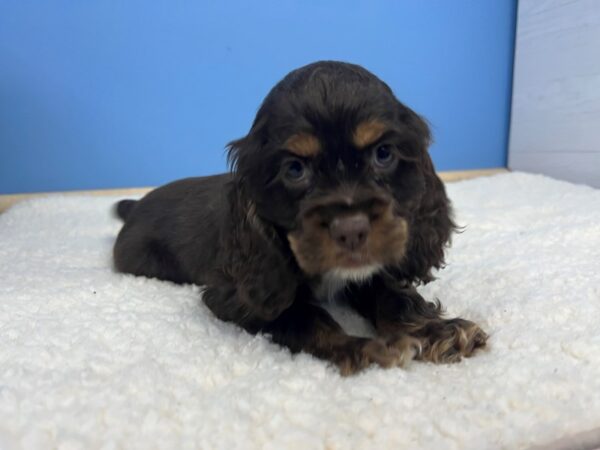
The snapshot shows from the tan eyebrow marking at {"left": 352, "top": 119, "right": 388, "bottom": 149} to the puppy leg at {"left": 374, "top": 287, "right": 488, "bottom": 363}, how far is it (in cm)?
50

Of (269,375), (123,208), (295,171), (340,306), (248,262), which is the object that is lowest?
(123,208)

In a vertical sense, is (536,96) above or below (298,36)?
below

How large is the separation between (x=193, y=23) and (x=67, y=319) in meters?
2.75

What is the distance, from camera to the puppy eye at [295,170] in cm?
141

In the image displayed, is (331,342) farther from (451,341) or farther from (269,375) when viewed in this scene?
(451,341)

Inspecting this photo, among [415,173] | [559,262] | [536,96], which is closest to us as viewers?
[415,173]

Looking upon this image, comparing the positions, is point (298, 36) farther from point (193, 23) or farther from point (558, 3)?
point (558, 3)

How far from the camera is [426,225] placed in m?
1.64

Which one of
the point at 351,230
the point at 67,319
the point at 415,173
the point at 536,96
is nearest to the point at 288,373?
the point at 351,230

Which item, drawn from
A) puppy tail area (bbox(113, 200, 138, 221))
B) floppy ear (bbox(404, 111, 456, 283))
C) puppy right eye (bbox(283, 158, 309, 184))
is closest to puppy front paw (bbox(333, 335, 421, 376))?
floppy ear (bbox(404, 111, 456, 283))

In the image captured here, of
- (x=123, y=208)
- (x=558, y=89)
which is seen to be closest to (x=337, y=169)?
(x=123, y=208)

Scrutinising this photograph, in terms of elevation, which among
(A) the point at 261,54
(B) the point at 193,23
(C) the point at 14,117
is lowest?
(C) the point at 14,117

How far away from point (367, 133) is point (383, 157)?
0.11 metres

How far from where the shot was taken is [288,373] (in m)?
1.33
